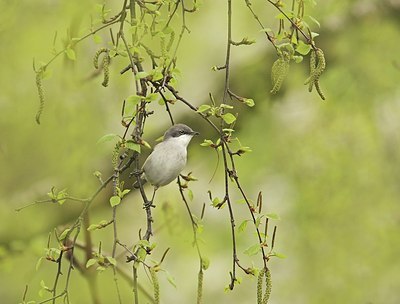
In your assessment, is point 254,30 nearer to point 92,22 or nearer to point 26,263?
point 26,263

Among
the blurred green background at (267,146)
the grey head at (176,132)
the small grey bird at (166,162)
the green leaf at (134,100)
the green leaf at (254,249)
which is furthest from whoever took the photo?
the blurred green background at (267,146)

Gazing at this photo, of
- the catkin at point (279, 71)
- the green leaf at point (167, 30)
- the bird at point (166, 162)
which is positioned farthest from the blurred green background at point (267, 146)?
the catkin at point (279, 71)

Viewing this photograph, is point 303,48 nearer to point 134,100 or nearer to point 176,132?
point 134,100

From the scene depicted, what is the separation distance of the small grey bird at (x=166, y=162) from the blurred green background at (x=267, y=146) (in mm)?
906

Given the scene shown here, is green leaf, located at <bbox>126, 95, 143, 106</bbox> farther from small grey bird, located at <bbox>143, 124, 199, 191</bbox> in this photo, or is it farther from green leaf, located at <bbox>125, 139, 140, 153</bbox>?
small grey bird, located at <bbox>143, 124, 199, 191</bbox>

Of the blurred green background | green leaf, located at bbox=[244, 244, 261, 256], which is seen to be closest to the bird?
green leaf, located at bbox=[244, 244, 261, 256]

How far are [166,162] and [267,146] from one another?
2.67 meters

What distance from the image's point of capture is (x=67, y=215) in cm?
372

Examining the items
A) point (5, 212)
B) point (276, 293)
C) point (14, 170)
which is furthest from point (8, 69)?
point (276, 293)

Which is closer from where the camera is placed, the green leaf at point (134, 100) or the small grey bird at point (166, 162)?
the green leaf at point (134, 100)

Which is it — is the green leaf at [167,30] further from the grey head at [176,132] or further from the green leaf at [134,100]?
the grey head at [176,132]

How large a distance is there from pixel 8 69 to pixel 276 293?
2.62 m

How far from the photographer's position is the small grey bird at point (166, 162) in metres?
1.96

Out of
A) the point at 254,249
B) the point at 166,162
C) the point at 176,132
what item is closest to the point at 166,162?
the point at 166,162
